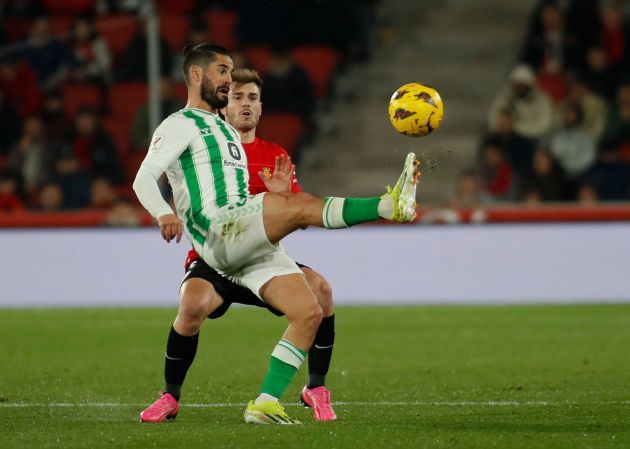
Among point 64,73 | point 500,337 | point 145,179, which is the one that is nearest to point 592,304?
point 500,337

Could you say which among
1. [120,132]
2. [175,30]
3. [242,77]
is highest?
[175,30]

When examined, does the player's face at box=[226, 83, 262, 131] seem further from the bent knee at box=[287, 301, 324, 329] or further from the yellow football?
the bent knee at box=[287, 301, 324, 329]

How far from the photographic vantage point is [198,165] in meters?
6.82

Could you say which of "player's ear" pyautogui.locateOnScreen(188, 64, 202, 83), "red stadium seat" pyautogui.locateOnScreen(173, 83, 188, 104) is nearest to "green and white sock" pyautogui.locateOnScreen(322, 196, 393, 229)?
"player's ear" pyautogui.locateOnScreen(188, 64, 202, 83)

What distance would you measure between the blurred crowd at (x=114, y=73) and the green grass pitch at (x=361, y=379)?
2342 mm

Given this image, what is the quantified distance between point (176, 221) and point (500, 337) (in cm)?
604

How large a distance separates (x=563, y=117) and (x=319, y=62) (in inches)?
145

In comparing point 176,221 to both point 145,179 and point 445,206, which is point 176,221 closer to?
point 145,179

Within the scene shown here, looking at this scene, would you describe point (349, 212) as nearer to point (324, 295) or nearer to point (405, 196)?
point (405, 196)

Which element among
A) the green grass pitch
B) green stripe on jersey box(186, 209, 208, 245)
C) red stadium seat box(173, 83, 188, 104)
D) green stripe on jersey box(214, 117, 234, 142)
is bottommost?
the green grass pitch

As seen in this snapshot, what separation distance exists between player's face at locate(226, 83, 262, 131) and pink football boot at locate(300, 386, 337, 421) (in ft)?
5.59

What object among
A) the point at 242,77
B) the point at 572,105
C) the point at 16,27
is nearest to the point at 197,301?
the point at 242,77

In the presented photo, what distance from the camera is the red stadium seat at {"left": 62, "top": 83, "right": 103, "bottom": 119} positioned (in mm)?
17859

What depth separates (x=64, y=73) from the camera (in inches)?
695
